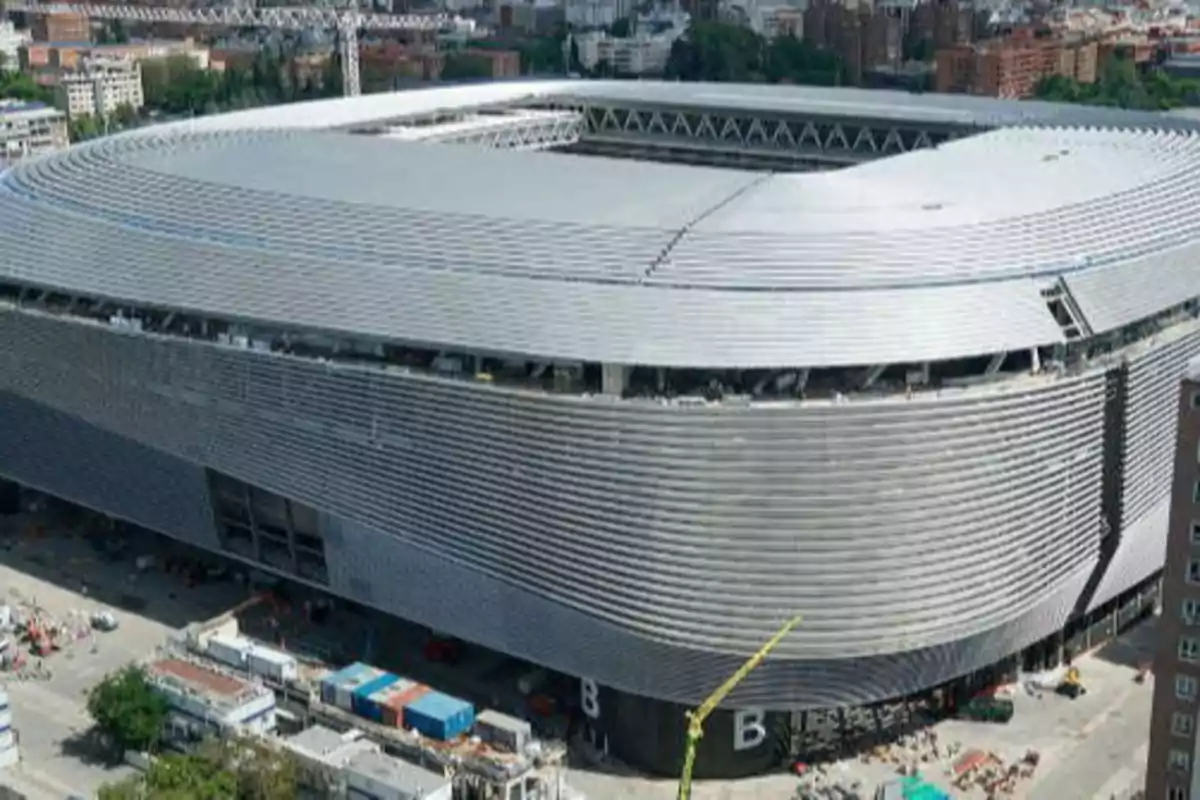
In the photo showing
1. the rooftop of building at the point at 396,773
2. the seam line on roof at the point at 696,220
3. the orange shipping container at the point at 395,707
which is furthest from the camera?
the seam line on roof at the point at 696,220

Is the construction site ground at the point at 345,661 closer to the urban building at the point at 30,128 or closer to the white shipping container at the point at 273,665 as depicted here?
the white shipping container at the point at 273,665

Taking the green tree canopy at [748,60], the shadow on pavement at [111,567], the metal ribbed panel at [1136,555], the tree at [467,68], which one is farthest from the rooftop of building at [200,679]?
the tree at [467,68]

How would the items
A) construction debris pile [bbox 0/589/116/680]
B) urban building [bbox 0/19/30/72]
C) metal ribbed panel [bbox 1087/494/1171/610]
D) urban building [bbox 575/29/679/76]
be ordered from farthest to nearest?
urban building [bbox 575/29/679/76], urban building [bbox 0/19/30/72], construction debris pile [bbox 0/589/116/680], metal ribbed panel [bbox 1087/494/1171/610]

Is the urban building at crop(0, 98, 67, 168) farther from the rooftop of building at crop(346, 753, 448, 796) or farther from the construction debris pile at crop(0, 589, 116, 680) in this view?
the rooftop of building at crop(346, 753, 448, 796)

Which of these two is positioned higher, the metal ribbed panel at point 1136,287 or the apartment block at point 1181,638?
the metal ribbed panel at point 1136,287

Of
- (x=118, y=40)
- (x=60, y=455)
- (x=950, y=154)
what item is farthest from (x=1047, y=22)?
(x=60, y=455)

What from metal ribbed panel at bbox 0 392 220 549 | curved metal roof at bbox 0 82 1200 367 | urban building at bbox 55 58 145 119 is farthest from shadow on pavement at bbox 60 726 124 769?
urban building at bbox 55 58 145 119

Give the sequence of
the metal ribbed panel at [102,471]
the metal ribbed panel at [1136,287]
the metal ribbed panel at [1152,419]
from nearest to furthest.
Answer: the metal ribbed panel at [1136,287]
the metal ribbed panel at [1152,419]
the metal ribbed panel at [102,471]

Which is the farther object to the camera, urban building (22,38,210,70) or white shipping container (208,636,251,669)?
urban building (22,38,210,70)
